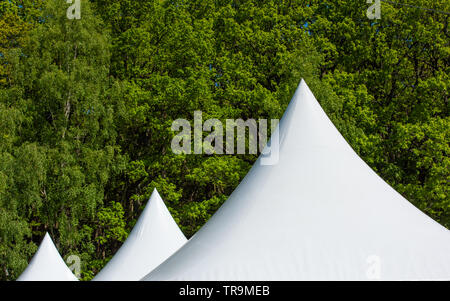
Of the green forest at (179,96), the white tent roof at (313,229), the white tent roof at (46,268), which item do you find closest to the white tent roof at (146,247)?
the white tent roof at (46,268)

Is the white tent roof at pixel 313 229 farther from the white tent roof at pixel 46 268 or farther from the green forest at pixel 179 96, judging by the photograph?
the green forest at pixel 179 96

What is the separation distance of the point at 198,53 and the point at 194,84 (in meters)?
1.60

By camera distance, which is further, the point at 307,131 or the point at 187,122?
the point at 187,122

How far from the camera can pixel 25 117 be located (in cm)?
2003

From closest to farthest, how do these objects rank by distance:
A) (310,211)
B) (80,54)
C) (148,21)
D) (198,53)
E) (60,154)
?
(310,211) < (60,154) < (80,54) < (198,53) < (148,21)

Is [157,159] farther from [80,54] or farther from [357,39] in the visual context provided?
[357,39]

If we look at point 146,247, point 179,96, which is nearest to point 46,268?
point 146,247

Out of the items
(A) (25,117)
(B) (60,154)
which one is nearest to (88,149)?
(B) (60,154)

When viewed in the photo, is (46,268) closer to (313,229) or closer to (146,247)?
(146,247)

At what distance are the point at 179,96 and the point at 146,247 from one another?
854 centimetres

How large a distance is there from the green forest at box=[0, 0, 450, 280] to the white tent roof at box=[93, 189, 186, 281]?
5.33 m

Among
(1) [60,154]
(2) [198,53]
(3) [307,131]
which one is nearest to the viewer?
(3) [307,131]

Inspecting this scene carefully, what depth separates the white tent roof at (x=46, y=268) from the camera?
14.4 m

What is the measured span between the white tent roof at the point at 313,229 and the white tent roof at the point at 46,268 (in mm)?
7701
